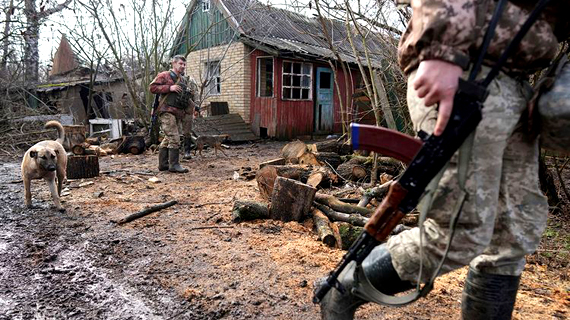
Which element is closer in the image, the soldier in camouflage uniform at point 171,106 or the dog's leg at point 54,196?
the dog's leg at point 54,196

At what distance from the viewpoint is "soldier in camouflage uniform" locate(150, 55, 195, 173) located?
6.99 m

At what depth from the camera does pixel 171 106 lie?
7039mm

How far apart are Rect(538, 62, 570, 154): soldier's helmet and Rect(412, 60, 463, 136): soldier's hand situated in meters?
0.33

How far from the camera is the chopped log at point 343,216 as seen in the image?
342 centimetres

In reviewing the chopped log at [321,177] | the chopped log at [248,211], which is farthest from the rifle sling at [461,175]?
the chopped log at [321,177]

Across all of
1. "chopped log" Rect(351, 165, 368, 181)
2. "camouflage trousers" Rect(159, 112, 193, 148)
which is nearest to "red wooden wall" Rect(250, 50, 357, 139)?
"camouflage trousers" Rect(159, 112, 193, 148)

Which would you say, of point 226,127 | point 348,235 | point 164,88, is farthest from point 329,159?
point 226,127

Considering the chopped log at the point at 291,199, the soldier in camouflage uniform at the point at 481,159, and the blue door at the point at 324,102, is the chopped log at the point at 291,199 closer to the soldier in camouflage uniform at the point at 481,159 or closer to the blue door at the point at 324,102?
the soldier in camouflage uniform at the point at 481,159

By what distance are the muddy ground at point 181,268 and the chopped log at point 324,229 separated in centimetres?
7

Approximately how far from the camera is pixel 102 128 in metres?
13.9

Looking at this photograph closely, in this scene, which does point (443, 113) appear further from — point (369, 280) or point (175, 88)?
point (175, 88)

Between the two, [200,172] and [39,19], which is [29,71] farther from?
[200,172]

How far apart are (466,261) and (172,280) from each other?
1.90 meters

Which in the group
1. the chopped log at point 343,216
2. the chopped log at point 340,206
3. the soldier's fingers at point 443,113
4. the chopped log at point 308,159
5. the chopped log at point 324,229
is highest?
the soldier's fingers at point 443,113
